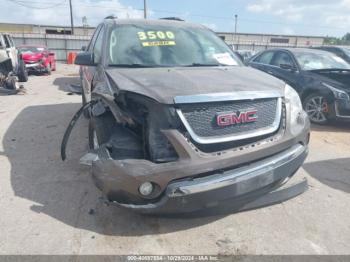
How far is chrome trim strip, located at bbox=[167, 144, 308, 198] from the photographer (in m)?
2.66

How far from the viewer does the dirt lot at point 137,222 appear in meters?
2.87

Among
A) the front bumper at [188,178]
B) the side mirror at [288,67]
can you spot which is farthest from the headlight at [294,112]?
the side mirror at [288,67]

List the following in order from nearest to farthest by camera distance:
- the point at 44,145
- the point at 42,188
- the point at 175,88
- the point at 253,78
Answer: the point at 175,88
the point at 253,78
the point at 42,188
the point at 44,145

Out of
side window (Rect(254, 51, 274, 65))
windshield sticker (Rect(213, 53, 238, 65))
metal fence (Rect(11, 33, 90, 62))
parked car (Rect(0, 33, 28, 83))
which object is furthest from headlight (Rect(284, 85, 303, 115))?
metal fence (Rect(11, 33, 90, 62))

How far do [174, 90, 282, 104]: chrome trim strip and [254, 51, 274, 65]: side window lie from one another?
241 inches

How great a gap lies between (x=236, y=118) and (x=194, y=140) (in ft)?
1.46

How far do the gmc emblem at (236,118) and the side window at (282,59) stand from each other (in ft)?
18.0

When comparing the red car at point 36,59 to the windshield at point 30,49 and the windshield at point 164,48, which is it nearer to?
the windshield at point 30,49

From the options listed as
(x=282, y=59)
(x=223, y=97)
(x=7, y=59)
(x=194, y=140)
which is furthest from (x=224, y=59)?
(x=7, y=59)

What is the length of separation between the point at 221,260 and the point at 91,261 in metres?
1.02

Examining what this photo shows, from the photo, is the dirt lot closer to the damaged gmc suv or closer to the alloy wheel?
the damaged gmc suv

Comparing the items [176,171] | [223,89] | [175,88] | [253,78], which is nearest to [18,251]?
[176,171]

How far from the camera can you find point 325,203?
366cm

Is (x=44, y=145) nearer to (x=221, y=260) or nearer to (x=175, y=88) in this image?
(x=175, y=88)
